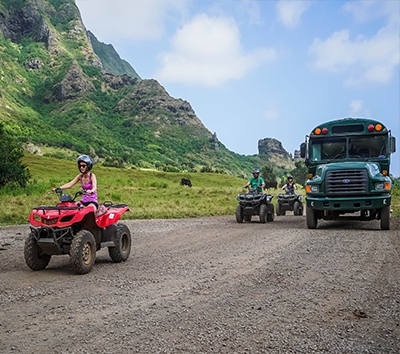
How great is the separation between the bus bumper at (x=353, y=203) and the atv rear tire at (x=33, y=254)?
9.10m

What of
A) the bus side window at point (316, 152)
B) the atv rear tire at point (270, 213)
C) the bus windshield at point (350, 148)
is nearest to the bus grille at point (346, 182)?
the bus windshield at point (350, 148)

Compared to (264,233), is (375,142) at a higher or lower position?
higher

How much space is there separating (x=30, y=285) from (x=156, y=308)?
Answer: 237 cm

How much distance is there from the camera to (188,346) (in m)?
4.01

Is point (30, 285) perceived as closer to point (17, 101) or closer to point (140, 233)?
point (140, 233)

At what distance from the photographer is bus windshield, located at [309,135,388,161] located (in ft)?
49.0

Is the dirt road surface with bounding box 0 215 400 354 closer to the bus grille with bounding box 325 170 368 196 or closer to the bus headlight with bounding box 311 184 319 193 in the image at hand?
the bus grille with bounding box 325 170 368 196

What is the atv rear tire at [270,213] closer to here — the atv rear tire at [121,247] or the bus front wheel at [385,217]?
the bus front wheel at [385,217]

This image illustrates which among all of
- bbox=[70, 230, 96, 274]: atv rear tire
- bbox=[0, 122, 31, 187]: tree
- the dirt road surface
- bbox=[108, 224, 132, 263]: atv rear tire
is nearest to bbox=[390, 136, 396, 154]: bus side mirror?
the dirt road surface

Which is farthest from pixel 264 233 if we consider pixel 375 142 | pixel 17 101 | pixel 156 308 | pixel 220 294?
pixel 17 101

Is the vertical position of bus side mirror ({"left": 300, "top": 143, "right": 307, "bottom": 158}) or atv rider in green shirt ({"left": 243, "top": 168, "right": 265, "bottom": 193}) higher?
bus side mirror ({"left": 300, "top": 143, "right": 307, "bottom": 158})

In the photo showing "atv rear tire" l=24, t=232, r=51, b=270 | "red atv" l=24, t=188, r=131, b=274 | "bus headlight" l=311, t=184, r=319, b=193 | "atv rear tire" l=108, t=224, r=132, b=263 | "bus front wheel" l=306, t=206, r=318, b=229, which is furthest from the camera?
"bus front wheel" l=306, t=206, r=318, b=229

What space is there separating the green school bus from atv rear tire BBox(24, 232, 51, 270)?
9072 millimetres

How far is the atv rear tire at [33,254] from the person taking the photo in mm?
7527
